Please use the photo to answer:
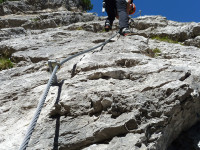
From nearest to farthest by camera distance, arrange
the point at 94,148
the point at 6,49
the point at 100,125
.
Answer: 1. the point at 94,148
2. the point at 100,125
3. the point at 6,49

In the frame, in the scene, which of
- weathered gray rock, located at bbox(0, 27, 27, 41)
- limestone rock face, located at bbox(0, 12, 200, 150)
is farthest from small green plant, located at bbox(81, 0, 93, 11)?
limestone rock face, located at bbox(0, 12, 200, 150)

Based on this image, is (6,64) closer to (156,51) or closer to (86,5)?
(156,51)

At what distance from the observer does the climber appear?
→ 17.5ft

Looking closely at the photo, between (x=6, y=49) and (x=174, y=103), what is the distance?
184 inches

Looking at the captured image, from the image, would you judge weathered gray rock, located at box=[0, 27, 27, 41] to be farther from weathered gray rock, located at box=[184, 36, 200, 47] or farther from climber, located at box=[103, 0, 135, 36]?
weathered gray rock, located at box=[184, 36, 200, 47]

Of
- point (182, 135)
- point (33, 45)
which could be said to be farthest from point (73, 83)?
point (33, 45)

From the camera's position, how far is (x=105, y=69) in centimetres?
308

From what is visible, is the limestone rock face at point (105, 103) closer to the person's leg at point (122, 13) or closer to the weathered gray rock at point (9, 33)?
the person's leg at point (122, 13)

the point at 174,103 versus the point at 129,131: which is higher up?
the point at 174,103

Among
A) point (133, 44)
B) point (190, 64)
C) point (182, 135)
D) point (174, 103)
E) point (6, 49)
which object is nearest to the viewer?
point (174, 103)

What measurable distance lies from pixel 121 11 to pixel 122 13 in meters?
0.14

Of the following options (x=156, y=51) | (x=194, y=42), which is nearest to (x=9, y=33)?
(x=156, y=51)

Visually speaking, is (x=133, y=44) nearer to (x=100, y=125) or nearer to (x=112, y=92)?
(x=112, y=92)

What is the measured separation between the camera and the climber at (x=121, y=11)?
5324 mm
